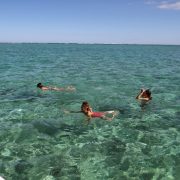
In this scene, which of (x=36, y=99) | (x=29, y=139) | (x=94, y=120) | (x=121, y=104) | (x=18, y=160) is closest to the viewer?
(x=18, y=160)

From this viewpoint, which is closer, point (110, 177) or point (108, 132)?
point (110, 177)

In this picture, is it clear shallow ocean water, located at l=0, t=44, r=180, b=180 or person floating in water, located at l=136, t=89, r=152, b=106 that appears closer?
clear shallow ocean water, located at l=0, t=44, r=180, b=180

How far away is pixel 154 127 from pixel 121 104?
5.17 meters

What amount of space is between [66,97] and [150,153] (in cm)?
1166

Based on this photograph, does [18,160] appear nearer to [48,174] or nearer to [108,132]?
[48,174]

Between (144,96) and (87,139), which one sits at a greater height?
(144,96)

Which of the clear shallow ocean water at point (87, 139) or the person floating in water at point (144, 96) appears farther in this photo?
the person floating in water at point (144, 96)

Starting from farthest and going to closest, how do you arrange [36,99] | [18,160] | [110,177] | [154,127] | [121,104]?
[36,99], [121,104], [154,127], [18,160], [110,177]

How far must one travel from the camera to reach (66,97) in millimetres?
23984

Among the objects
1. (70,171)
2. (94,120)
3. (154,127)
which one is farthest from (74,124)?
(70,171)

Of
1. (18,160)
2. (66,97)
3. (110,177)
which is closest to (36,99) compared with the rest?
(66,97)

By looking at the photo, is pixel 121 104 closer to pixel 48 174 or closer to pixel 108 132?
pixel 108 132

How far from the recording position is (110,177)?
11.4 m

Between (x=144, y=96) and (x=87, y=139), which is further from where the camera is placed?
(x=144, y=96)
